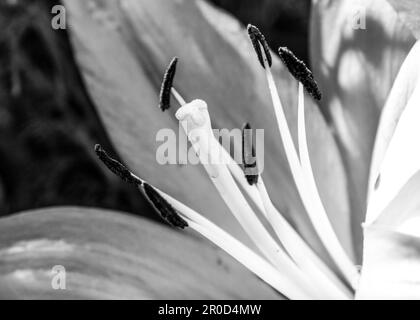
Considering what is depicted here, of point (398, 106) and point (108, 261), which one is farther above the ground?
point (398, 106)

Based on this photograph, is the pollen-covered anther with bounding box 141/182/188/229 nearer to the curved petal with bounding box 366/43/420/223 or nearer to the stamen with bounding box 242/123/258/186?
the stamen with bounding box 242/123/258/186

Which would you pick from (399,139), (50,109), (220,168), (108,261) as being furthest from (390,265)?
(50,109)

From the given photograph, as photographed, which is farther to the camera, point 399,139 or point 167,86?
point 167,86

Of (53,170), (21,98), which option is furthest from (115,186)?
(21,98)

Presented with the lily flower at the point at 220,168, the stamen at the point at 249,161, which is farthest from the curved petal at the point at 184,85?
the stamen at the point at 249,161

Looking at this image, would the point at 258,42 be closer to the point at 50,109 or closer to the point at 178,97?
the point at 178,97

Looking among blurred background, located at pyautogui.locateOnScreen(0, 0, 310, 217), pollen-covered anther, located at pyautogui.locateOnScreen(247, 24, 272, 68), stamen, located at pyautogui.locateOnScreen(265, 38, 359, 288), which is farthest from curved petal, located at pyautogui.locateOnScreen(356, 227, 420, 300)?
blurred background, located at pyautogui.locateOnScreen(0, 0, 310, 217)
